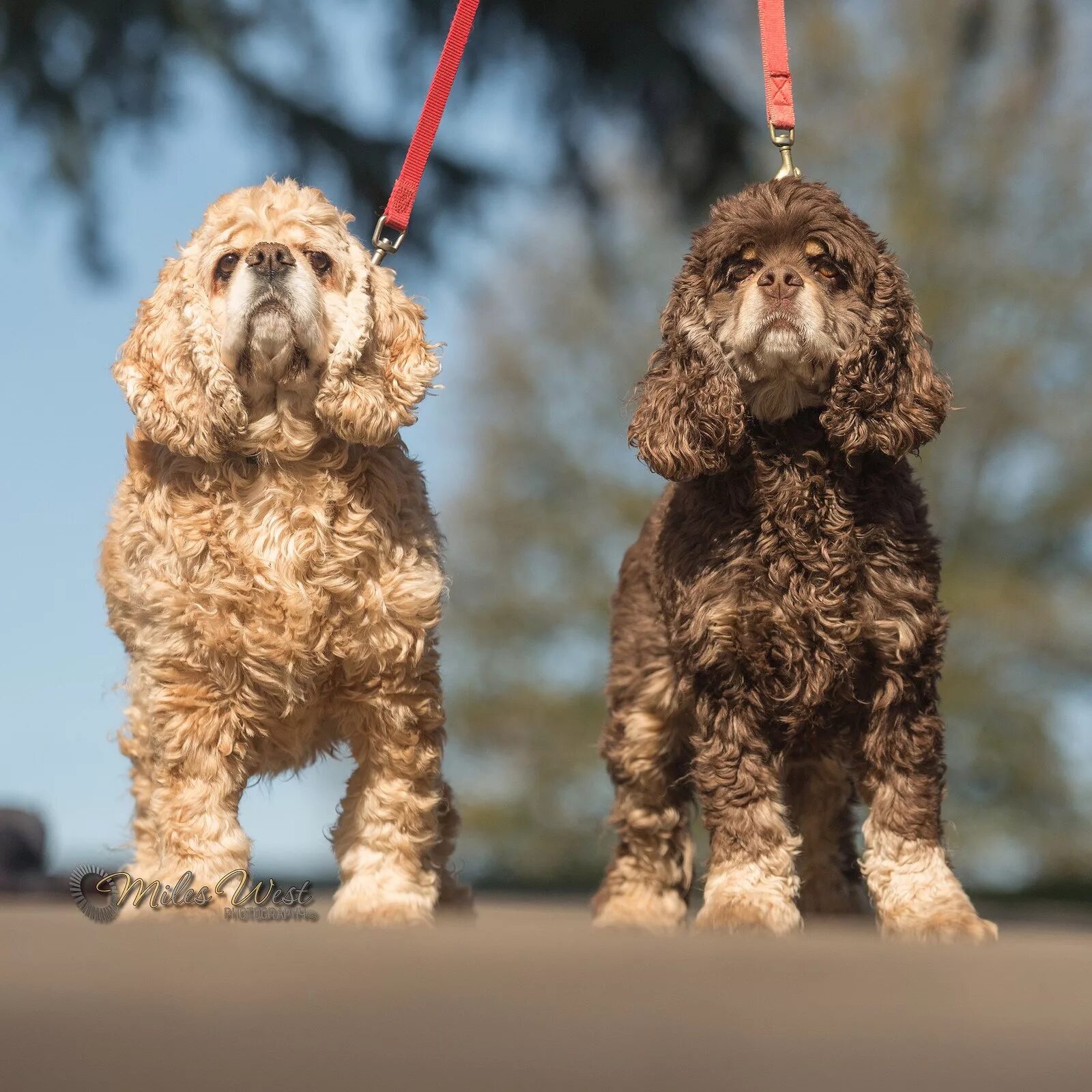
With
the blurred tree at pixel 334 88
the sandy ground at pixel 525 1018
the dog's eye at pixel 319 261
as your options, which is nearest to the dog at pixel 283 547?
the dog's eye at pixel 319 261

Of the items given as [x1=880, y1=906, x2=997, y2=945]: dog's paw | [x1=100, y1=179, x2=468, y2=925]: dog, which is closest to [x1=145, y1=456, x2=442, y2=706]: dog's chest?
[x1=100, y1=179, x2=468, y2=925]: dog

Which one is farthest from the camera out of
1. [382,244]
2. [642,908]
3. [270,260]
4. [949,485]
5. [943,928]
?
[949,485]

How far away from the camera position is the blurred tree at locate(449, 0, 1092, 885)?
45.8 ft

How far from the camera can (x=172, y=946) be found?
9.66ft

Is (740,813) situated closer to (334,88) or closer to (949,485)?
(334,88)

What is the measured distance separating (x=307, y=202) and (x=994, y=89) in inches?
485

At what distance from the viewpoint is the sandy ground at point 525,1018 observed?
2.09 meters

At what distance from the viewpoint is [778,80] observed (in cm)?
450

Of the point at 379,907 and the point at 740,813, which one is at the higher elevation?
the point at 740,813

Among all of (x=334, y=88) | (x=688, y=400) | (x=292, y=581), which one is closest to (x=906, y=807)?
(x=688, y=400)

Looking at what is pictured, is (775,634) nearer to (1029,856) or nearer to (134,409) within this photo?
(134,409)

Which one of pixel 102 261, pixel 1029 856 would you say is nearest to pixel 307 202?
pixel 102 261

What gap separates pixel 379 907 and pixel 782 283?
6.82ft

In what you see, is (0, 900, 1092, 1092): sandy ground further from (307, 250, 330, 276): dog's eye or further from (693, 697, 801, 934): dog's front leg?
(307, 250, 330, 276): dog's eye
